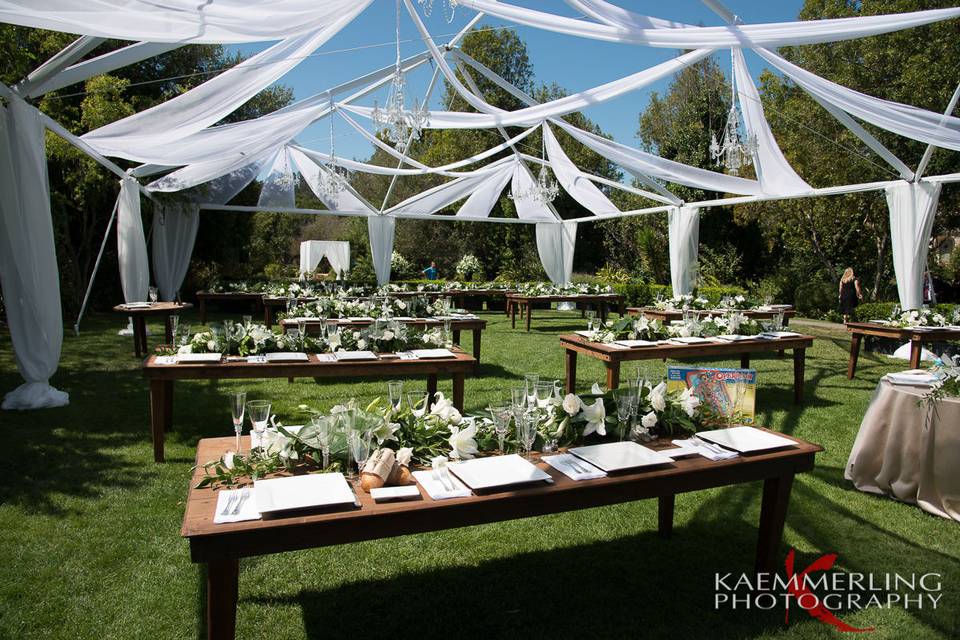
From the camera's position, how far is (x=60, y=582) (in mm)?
2721

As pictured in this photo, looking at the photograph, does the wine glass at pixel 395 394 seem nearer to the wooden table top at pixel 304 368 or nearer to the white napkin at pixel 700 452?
the white napkin at pixel 700 452

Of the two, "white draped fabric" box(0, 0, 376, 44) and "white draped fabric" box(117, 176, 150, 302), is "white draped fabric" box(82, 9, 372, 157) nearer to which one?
"white draped fabric" box(0, 0, 376, 44)

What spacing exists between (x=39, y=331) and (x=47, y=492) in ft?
8.52

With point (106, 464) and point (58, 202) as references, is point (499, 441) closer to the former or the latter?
point (106, 464)

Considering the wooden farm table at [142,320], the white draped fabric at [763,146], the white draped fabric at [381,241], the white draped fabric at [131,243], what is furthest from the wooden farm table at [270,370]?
the white draped fabric at [381,241]

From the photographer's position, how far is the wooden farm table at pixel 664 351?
566 centimetres

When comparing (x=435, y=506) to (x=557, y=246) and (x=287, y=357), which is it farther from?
(x=557, y=246)

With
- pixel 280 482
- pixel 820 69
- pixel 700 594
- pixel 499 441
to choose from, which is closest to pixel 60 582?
pixel 280 482

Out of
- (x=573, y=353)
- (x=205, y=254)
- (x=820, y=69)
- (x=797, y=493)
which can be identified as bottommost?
(x=797, y=493)

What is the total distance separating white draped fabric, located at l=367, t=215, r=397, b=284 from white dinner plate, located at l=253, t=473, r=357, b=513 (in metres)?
13.2

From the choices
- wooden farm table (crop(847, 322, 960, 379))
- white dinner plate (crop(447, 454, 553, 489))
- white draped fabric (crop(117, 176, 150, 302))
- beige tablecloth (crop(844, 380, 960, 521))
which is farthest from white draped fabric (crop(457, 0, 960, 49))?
white draped fabric (crop(117, 176, 150, 302))

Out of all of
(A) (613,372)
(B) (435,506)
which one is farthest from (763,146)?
(B) (435,506)

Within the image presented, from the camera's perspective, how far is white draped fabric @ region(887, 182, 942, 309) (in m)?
8.27

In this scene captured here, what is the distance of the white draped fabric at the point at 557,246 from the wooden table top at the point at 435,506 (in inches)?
549
